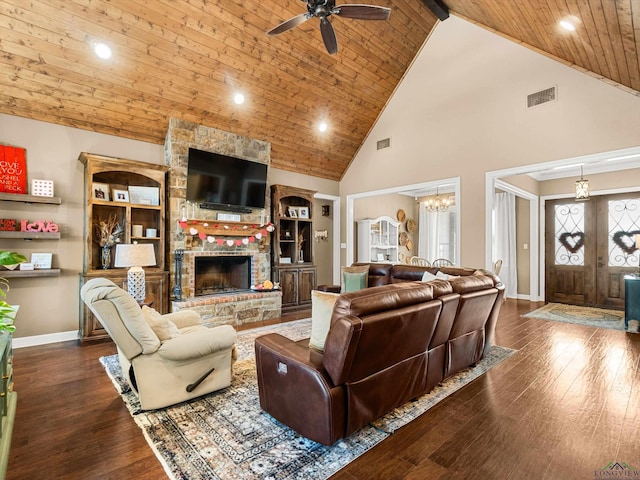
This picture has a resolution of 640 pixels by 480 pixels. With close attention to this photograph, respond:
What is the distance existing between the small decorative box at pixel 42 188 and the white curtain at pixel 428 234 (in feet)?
28.5

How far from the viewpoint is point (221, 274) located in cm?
595

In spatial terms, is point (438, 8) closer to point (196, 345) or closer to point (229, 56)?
point (229, 56)

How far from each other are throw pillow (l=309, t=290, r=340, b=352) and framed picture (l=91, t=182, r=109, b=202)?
3.92m

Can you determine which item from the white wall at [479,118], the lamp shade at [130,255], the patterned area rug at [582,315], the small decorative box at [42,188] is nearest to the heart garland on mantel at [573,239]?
the patterned area rug at [582,315]

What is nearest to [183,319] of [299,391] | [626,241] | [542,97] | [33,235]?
[299,391]

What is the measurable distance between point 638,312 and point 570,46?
4.00m

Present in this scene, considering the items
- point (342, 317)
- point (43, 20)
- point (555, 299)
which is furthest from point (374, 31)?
point (555, 299)

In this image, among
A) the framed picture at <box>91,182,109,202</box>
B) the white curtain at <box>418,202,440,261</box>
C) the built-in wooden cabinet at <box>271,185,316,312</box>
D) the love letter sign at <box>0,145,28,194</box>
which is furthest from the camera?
the white curtain at <box>418,202,440,261</box>

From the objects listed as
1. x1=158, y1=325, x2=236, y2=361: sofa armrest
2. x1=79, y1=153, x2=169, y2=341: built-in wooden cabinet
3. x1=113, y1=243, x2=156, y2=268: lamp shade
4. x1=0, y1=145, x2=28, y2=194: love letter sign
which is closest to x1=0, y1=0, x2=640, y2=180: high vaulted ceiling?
x1=0, y1=145, x2=28, y2=194: love letter sign

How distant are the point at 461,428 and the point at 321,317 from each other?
1262 millimetres

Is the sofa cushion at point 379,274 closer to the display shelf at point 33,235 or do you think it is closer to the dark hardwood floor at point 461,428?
the dark hardwood floor at point 461,428

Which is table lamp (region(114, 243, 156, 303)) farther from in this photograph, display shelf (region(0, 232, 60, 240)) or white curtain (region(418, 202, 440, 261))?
white curtain (region(418, 202, 440, 261))

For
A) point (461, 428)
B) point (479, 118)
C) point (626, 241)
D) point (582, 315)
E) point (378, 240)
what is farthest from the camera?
point (378, 240)

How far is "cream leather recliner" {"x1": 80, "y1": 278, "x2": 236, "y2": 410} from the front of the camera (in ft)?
7.47
